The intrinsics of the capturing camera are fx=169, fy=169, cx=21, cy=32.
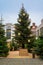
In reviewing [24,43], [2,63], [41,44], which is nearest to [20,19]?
[24,43]

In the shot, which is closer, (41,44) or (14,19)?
(41,44)

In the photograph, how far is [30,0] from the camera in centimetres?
1134

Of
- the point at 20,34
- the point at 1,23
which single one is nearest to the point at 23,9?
the point at 20,34

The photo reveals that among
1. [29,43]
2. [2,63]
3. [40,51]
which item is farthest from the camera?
[29,43]

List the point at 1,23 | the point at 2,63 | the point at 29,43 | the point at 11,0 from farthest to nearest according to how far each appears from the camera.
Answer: the point at 29,43 → the point at 1,23 → the point at 11,0 → the point at 2,63

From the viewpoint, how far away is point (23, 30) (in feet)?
56.9

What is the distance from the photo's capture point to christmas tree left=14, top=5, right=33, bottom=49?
17342 mm

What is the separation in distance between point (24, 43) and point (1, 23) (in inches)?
175

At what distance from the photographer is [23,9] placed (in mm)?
17719

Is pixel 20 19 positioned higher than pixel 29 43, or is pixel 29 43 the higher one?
pixel 20 19

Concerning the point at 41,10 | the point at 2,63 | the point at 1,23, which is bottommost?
the point at 2,63

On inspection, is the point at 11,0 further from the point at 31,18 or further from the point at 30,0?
the point at 31,18

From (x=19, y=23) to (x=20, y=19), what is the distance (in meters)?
0.50

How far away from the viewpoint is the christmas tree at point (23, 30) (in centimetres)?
1734
